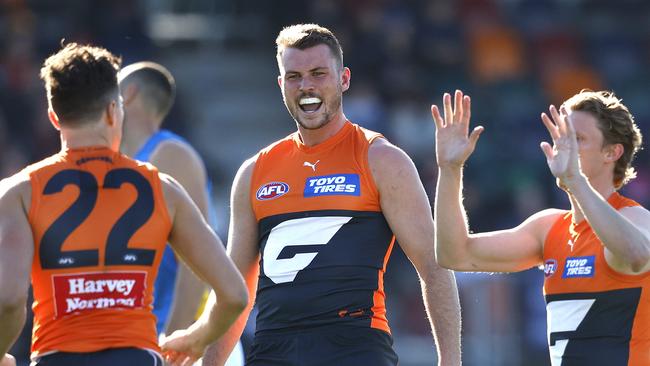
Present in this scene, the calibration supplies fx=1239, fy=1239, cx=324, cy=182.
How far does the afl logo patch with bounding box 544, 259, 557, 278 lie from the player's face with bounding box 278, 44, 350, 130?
1234 millimetres

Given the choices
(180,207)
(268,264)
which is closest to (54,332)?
(180,207)

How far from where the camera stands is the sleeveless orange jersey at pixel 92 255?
4.71 m

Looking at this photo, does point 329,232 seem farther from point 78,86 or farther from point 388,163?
point 78,86

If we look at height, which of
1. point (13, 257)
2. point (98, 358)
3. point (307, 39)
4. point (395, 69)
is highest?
point (395, 69)

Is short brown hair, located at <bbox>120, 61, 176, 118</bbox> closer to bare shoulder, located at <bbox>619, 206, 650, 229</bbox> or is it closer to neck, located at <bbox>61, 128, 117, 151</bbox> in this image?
neck, located at <bbox>61, 128, 117, 151</bbox>

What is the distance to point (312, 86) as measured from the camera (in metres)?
5.89

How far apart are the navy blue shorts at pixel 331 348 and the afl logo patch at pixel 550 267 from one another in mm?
807

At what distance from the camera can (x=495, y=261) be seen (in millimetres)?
5887

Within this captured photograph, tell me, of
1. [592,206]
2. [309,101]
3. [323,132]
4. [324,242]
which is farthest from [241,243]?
[592,206]

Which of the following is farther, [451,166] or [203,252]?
[451,166]

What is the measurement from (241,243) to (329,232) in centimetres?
57

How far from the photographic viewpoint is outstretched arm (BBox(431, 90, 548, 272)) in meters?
5.45

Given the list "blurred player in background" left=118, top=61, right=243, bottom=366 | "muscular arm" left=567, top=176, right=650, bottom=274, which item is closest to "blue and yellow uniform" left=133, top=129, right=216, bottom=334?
"blurred player in background" left=118, top=61, right=243, bottom=366

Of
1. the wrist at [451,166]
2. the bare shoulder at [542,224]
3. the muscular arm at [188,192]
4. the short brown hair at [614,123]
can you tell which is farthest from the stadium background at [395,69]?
the wrist at [451,166]
